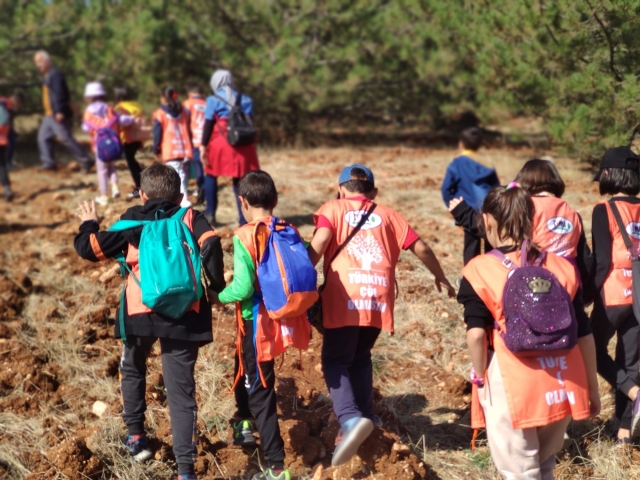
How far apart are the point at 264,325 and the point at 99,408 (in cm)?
181

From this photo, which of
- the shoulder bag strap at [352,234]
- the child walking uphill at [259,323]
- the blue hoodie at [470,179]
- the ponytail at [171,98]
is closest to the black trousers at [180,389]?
the child walking uphill at [259,323]

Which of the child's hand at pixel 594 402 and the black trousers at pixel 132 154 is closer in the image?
the child's hand at pixel 594 402

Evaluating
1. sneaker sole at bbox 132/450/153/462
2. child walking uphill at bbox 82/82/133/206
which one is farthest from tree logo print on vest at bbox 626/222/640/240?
child walking uphill at bbox 82/82/133/206

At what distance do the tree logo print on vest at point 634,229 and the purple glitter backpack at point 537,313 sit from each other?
1367mm

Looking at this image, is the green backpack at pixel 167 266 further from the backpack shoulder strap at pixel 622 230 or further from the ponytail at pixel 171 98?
the ponytail at pixel 171 98

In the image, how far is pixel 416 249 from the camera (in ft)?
13.7

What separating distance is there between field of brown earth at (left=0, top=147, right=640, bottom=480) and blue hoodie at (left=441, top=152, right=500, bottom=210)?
882 mm

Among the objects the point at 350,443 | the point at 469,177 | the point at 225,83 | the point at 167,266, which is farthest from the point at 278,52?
the point at 350,443

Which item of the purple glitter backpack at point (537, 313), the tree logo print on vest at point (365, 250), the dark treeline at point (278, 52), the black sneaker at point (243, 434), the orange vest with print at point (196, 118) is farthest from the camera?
the dark treeline at point (278, 52)

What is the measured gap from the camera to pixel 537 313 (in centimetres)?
306

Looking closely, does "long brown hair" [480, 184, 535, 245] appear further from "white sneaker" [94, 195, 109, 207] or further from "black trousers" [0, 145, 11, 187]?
"black trousers" [0, 145, 11, 187]

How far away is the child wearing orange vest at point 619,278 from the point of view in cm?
432

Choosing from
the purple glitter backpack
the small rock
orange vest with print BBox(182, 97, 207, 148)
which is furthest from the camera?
orange vest with print BBox(182, 97, 207, 148)

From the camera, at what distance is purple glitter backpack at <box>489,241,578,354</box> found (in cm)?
306
